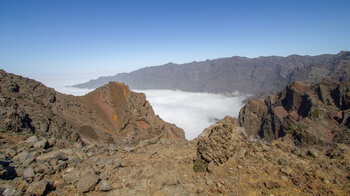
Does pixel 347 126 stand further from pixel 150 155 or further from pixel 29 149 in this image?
pixel 29 149

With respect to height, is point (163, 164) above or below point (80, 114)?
below

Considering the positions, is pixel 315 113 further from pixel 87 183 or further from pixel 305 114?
pixel 87 183

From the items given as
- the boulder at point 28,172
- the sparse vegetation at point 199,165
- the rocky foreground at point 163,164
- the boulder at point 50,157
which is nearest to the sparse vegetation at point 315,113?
the rocky foreground at point 163,164

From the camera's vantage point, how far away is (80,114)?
64.6 ft

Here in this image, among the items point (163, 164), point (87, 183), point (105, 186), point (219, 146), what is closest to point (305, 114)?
point (219, 146)

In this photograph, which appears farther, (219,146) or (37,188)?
(219,146)

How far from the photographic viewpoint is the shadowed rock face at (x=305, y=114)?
28.3 meters

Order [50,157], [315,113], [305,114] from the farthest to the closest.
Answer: [305,114]
[315,113]
[50,157]

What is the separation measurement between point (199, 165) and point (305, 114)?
39.7 meters

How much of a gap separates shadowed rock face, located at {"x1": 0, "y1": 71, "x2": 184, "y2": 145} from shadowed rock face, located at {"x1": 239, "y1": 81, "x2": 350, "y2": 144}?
73.8ft

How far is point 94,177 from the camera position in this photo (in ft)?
20.4

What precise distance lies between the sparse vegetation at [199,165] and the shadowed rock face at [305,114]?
87.4 ft

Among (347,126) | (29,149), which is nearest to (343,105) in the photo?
(347,126)

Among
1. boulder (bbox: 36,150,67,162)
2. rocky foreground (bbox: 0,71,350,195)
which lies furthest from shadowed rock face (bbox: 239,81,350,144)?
boulder (bbox: 36,150,67,162)
